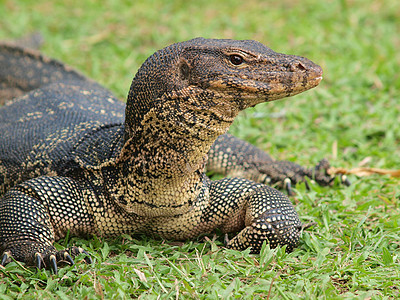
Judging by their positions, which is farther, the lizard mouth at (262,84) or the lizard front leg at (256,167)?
the lizard front leg at (256,167)

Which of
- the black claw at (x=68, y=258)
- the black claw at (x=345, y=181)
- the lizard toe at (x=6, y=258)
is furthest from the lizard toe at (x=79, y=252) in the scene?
the black claw at (x=345, y=181)

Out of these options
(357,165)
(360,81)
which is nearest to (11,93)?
(357,165)

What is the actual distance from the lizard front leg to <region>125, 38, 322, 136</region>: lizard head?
1.96m

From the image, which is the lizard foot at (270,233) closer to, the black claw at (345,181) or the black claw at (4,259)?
the black claw at (345,181)

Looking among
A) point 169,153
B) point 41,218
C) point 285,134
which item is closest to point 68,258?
point 41,218

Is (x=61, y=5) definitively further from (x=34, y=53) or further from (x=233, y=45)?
(x=233, y=45)

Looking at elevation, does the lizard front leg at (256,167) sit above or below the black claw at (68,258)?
above

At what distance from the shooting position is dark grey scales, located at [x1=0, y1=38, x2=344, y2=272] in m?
3.88

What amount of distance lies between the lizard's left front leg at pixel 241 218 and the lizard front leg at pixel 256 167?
983 millimetres

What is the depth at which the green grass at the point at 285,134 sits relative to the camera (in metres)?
3.94

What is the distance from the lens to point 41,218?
4410mm

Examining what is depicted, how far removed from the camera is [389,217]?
16.2ft

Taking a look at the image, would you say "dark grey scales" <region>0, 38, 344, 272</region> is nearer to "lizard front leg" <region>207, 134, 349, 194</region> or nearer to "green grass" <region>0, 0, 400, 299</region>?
"lizard front leg" <region>207, 134, 349, 194</region>

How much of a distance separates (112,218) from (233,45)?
1755 mm
